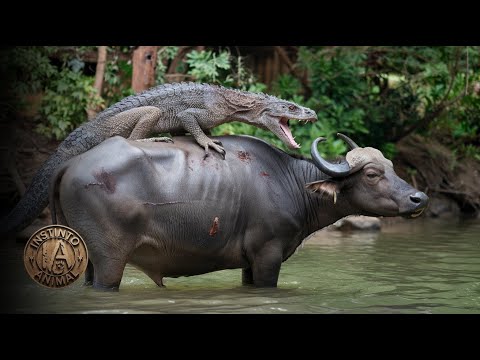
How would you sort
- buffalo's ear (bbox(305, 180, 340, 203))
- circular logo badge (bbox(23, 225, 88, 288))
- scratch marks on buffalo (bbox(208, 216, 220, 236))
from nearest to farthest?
circular logo badge (bbox(23, 225, 88, 288)) → scratch marks on buffalo (bbox(208, 216, 220, 236)) → buffalo's ear (bbox(305, 180, 340, 203))

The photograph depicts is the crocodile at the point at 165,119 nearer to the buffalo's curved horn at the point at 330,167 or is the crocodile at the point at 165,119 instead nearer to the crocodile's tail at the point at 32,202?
the crocodile's tail at the point at 32,202

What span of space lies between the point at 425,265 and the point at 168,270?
3.77m

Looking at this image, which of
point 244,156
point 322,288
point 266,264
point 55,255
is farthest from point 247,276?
point 55,255

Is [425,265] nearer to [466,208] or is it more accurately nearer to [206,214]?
[206,214]

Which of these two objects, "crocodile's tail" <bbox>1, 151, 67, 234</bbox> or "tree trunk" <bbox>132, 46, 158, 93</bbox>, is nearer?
"crocodile's tail" <bbox>1, 151, 67, 234</bbox>

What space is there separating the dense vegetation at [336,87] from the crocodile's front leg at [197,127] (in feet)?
20.6

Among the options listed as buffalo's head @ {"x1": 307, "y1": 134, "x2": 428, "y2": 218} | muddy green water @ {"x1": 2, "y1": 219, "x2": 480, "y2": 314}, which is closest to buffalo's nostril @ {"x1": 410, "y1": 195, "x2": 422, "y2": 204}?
buffalo's head @ {"x1": 307, "y1": 134, "x2": 428, "y2": 218}

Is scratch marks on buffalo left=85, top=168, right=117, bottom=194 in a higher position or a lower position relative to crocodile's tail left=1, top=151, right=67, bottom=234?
higher

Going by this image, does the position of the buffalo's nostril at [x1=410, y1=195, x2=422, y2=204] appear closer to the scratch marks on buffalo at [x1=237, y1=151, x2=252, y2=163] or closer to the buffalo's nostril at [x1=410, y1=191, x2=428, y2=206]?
the buffalo's nostril at [x1=410, y1=191, x2=428, y2=206]

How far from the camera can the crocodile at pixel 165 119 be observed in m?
6.91

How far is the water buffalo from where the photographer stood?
6.25 meters

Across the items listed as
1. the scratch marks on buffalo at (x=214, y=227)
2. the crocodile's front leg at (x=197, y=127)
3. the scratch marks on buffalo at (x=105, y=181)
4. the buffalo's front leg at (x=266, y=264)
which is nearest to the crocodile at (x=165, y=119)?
the crocodile's front leg at (x=197, y=127)

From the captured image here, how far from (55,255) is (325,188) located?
8.22 ft

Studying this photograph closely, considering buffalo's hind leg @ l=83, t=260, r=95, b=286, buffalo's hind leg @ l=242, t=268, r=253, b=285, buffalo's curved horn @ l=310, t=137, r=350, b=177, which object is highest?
buffalo's curved horn @ l=310, t=137, r=350, b=177
